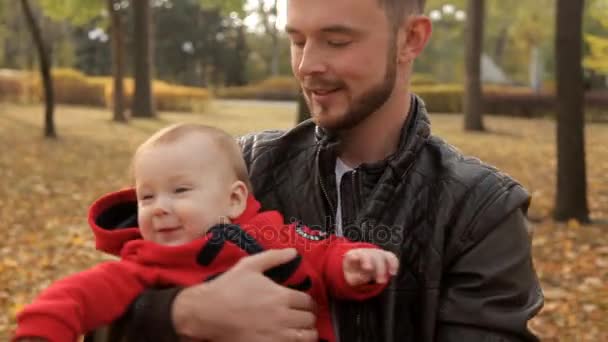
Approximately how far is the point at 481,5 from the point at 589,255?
16445mm

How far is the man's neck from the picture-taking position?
2639 millimetres

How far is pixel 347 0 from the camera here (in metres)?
2.46

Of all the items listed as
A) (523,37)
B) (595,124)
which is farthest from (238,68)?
(595,124)

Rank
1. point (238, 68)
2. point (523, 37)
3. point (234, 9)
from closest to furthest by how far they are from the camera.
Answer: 1. point (234, 9)
2. point (523, 37)
3. point (238, 68)

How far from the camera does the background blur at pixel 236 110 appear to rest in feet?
28.2

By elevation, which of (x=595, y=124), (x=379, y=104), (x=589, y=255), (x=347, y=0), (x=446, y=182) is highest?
(x=347, y=0)

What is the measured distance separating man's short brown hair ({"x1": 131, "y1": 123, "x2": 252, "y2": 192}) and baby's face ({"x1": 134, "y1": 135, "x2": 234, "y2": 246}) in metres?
0.02

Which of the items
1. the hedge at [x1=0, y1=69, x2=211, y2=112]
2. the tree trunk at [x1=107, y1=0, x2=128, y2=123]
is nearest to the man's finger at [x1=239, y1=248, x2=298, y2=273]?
the tree trunk at [x1=107, y1=0, x2=128, y2=123]

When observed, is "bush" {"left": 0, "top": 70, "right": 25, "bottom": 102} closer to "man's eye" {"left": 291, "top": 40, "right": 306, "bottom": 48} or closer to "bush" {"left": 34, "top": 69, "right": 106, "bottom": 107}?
"bush" {"left": 34, "top": 69, "right": 106, "bottom": 107}

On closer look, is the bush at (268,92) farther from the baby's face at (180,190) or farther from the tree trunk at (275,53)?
the baby's face at (180,190)

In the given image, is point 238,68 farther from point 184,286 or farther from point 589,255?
point 184,286

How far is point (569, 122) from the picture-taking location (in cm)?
1012

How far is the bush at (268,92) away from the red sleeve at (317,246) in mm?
43373

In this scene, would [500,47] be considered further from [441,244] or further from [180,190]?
[180,190]
